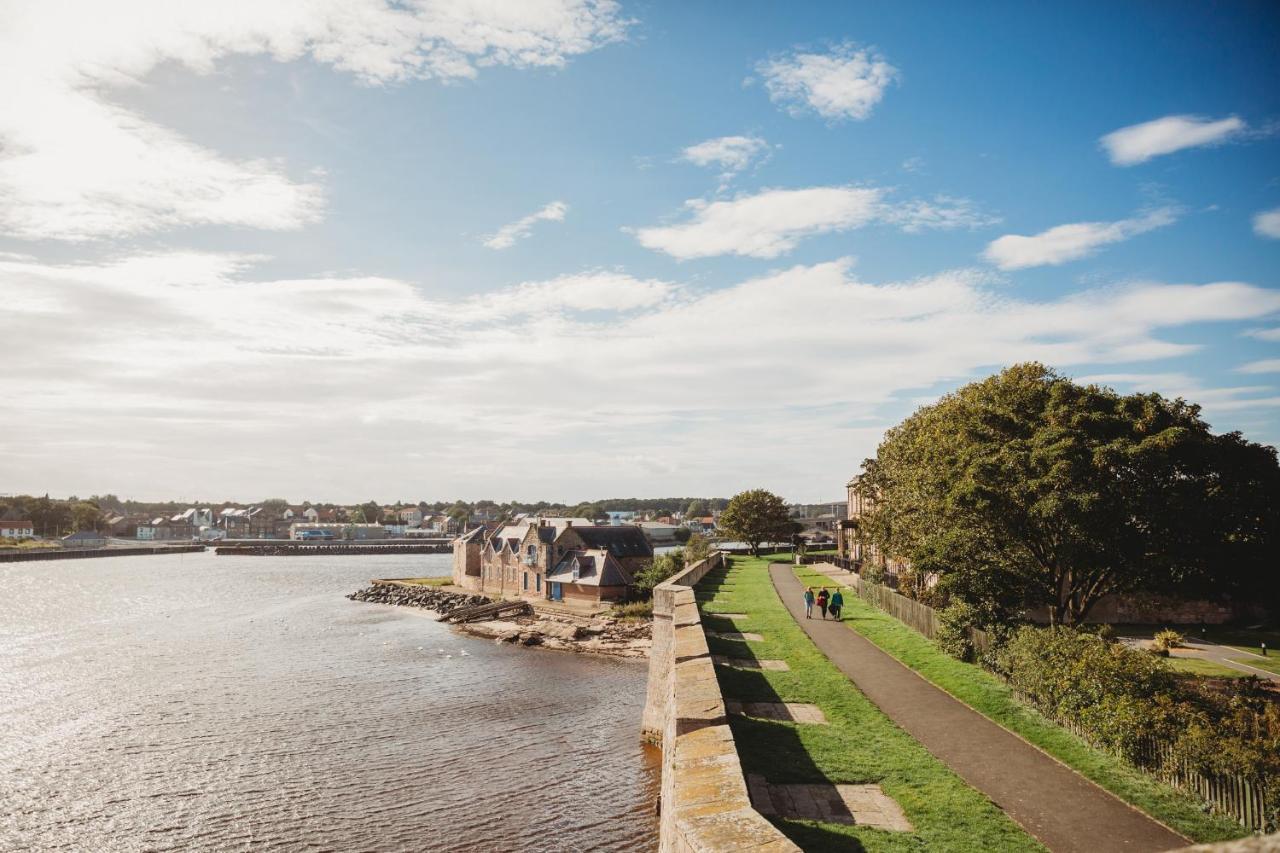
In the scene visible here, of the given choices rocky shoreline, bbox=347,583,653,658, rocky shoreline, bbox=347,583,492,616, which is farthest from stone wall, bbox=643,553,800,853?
rocky shoreline, bbox=347,583,492,616

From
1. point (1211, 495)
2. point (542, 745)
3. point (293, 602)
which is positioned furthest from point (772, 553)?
point (1211, 495)

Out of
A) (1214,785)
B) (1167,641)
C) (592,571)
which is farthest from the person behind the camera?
(592,571)

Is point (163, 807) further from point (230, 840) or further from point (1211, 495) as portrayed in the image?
point (1211, 495)

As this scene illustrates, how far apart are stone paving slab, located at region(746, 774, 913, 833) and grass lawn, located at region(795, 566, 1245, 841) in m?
3.92

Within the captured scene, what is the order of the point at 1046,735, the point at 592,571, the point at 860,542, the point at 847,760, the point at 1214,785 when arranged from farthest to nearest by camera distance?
the point at 592,571 < the point at 860,542 < the point at 1046,735 < the point at 847,760 < the point at 1214,785

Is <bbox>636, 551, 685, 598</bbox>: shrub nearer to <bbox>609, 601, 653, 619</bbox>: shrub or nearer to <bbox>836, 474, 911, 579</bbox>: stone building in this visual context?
<bbox>609, 601, 653, 619</bbox>: shrub

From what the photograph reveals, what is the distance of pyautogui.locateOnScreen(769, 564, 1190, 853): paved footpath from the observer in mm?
10984

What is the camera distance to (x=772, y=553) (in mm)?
84562

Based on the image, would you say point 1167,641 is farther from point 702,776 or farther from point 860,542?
point 702,776

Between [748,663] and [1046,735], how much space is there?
8.43m

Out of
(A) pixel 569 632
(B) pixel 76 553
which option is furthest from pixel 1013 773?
(B) pixel 76 553

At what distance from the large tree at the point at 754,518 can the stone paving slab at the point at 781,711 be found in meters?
59.8

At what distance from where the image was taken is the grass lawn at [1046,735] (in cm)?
1145

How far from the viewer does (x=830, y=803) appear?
39.6 ft
